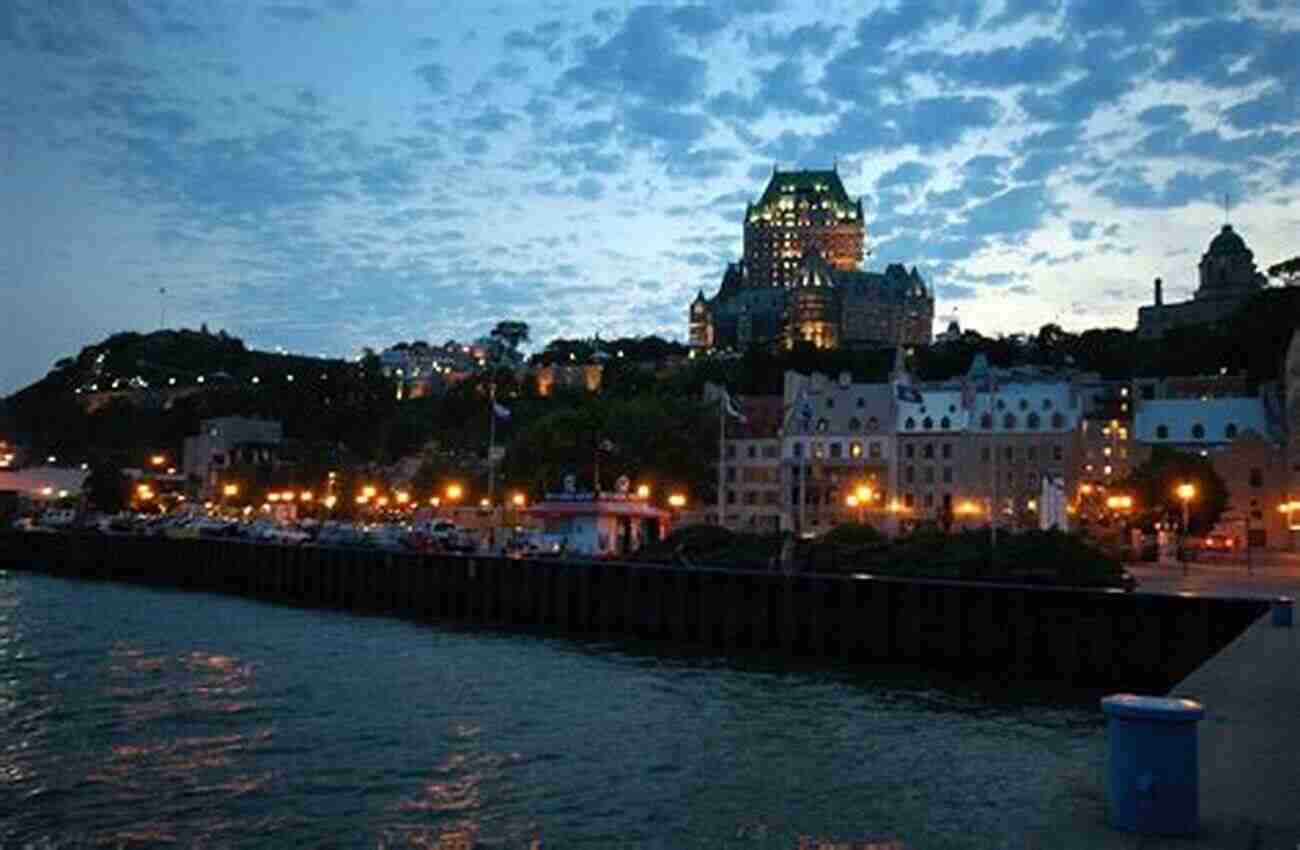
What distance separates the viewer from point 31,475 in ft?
503

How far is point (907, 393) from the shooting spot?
4117 inches

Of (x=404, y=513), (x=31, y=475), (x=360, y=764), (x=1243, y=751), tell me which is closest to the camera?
(x=1243, y=751)

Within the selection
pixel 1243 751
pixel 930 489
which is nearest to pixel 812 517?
pixel 930 489

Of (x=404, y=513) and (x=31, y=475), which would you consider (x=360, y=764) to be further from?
(x=31, y=475)

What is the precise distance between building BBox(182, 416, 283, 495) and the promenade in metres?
146

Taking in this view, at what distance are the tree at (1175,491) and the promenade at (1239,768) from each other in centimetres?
5601

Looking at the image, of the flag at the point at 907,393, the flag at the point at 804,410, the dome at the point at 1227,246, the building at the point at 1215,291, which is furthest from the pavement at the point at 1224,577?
the dome at the point at 1227,246

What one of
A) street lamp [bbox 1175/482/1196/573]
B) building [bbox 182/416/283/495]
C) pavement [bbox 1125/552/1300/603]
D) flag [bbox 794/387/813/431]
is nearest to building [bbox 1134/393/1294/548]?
street lamp [bbox 1175/482/1196/573]

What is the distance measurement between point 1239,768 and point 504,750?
16.1 m

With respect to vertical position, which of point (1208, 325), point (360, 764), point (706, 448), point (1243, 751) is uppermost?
point (1208, 325)

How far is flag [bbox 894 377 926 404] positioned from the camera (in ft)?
340

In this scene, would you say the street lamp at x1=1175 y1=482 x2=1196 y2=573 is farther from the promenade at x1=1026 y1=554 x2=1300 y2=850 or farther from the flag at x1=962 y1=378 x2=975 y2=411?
the promenade at x1=1026 y1=554 x2=1300 y2=850

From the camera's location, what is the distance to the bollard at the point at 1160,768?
476 inches

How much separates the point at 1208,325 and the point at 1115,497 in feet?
310
